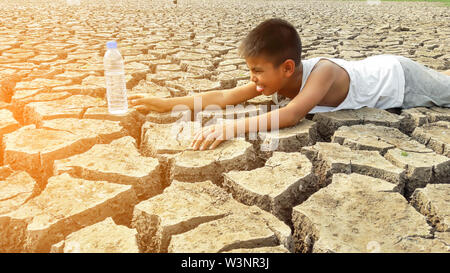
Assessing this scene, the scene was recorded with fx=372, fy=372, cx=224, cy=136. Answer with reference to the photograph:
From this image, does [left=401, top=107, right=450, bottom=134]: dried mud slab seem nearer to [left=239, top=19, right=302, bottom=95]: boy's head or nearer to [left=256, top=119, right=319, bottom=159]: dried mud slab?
[left=256, top=119, right=319, bottom=159]: dried mud slab

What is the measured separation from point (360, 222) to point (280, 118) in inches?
31.3

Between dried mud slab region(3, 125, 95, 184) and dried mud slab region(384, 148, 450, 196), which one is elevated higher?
dried mud slab region(3, 125, 95, 184)

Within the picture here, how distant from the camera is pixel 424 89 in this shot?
2.44m

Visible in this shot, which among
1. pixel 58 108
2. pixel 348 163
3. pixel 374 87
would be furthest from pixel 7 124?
pixel 374 87

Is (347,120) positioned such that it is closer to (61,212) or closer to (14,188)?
(61,212)

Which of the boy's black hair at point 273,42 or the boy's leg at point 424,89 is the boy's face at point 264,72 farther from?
the boy's leg at point 424,89

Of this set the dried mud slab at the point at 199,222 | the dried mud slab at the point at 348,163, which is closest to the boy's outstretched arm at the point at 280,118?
the dried mud slab at the point at 348,163

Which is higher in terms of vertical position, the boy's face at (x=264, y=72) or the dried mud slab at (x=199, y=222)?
the boy's face at (x=264, y=72)

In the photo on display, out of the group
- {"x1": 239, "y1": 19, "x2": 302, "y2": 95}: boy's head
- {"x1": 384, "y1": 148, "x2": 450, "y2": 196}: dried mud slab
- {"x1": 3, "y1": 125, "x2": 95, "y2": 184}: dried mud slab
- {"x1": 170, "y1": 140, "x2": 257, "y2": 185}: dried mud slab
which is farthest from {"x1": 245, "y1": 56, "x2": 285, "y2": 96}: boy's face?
{"x1": 3, "y1": 125, "x2": 95, "y2": 184}: dried mud slab

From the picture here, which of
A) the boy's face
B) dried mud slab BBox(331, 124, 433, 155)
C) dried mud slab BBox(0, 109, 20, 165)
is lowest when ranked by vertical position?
dried mud slab BBox(331, 124, 433, 155)

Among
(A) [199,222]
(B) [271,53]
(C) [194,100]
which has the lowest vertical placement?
(A) [199,222]

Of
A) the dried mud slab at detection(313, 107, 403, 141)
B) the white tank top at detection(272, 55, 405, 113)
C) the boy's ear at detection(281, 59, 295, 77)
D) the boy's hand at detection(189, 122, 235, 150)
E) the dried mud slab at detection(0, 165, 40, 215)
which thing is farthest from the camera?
the white tank top at detection(272, 55, 405, 113)

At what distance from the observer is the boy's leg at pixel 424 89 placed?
241cm

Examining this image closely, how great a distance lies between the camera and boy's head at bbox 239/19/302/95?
1.98m
